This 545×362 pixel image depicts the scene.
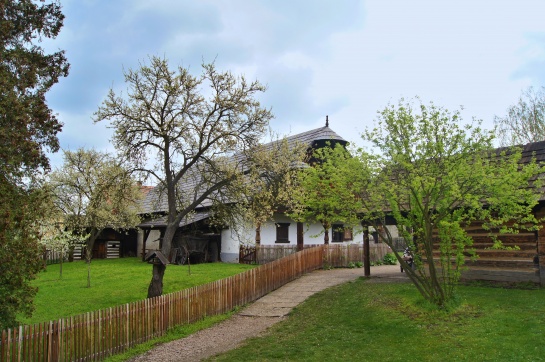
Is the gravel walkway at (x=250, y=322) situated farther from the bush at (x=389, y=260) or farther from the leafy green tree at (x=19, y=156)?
the bush at (x=389, y=260)

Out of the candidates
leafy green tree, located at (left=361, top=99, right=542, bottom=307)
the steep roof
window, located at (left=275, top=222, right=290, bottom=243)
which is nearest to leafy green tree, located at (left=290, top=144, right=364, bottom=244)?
leafy green tree, located at (left=361, top=99, right=542, bottom=307)

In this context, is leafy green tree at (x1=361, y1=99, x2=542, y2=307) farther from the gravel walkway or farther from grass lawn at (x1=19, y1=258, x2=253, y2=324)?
grass lawn at (x1=19, y1=258, x2=253, y2=324)

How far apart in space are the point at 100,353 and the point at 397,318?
25.4 ft

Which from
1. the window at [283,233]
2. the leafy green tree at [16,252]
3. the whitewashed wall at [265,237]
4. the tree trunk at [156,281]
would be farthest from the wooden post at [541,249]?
the window at [283,233]

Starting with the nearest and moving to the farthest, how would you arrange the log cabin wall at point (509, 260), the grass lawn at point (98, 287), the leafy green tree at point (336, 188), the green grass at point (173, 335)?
the green grass at point (173, 335)
the leafy green tree at point (336, 188)
the grass lawn at point (98, 287)
the log cabin wall at point (509, 260)

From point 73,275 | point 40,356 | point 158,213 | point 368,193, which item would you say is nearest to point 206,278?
point 73,275

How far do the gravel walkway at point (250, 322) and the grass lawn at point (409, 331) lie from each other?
61cm

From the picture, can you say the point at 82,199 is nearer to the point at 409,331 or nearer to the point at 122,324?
the point at 122,324

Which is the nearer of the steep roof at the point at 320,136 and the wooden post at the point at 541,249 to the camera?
the wooden post at the point at 541,249

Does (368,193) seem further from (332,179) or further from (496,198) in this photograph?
(496,198)

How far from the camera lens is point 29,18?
417 inches

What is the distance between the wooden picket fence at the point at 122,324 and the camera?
28.2 ft

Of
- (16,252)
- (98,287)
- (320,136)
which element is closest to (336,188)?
(16,252)

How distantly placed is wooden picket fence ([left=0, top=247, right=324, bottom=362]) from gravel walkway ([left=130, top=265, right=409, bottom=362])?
61 cm
